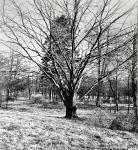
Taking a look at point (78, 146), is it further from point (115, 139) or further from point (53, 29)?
point (53, 29)

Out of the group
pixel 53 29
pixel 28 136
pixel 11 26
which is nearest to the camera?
pixel 28 136

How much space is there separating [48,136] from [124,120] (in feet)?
9.77

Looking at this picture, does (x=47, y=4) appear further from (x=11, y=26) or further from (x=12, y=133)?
(x=12, y=133)

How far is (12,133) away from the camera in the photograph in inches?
152

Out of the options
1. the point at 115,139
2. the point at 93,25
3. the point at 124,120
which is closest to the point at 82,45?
the point at 93,25

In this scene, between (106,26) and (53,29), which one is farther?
(53,29)

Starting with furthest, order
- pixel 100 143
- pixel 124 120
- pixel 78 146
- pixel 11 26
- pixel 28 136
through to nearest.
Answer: pixel 11 26, pixel 124 120, pixel 28 136, pixel 100 143, pixel 78 146

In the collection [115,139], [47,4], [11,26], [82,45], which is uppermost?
[47,4]

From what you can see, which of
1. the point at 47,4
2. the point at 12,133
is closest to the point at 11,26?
the point at 47,4

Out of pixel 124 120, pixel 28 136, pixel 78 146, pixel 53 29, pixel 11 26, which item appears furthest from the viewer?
pixel 53 29

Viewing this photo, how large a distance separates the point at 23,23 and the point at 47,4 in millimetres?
1235

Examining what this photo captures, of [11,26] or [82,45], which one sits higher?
[11,26]

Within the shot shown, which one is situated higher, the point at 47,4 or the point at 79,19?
the point at 47,4

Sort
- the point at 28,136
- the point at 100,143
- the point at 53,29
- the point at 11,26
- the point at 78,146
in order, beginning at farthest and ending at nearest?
the point at 53,29
the point at 11,26
the point at 28,136
the point at 100,143
the point at 78,146
